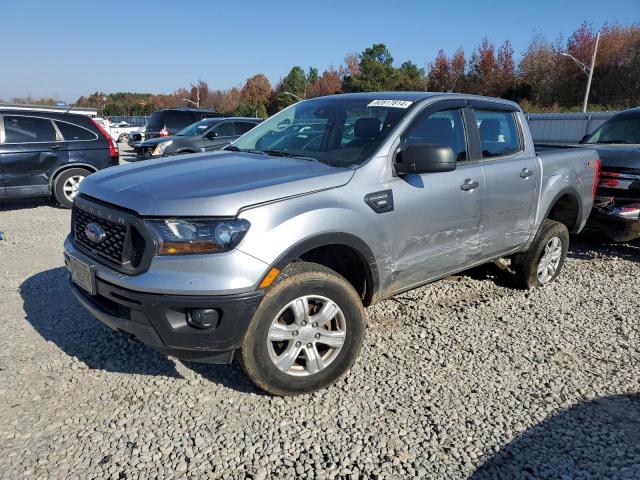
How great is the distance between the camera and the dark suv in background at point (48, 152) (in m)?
7.87

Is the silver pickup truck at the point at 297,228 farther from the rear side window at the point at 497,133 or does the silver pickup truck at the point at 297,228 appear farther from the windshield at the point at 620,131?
the windshield at the point at 620,131

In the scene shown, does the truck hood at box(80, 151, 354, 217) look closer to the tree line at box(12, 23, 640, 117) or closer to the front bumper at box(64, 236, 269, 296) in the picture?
the front bumper at box(64, 236, 269, 296)

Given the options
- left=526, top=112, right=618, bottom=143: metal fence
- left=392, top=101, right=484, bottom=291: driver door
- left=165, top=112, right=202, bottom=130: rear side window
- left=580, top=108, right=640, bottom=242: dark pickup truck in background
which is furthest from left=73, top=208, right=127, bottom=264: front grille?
left=526, top=112, right=618, bottom=143: metal fence

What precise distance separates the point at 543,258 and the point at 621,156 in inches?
91.4

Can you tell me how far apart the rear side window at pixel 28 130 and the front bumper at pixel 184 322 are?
22.6 ft

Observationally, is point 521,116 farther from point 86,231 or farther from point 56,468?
point 56,468

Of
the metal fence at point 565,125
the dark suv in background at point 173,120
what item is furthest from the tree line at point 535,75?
the dark suv in background at point 173,120

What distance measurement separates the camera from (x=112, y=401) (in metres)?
2.88

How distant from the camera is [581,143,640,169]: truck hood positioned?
232 inches

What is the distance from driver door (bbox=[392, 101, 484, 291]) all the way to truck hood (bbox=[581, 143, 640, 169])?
3.29 metres

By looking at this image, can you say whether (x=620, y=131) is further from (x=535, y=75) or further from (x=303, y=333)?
(x=535, y=75)

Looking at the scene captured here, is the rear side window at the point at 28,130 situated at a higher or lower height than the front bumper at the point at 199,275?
higher

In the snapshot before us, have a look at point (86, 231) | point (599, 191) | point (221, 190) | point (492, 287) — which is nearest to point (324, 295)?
point (221, 190)

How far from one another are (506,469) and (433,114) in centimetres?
242
